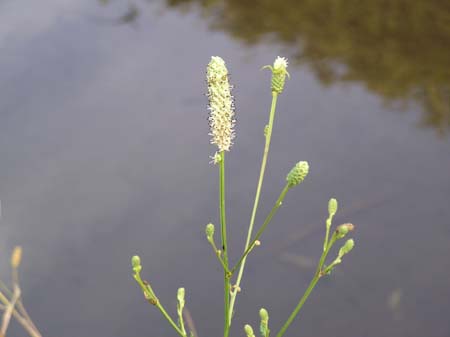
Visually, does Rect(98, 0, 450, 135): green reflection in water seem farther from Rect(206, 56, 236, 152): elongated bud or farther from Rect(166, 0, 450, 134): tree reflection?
Rect(206, 56, 236, 152): elongated bud

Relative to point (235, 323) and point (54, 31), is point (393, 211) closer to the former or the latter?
point (235, 323)

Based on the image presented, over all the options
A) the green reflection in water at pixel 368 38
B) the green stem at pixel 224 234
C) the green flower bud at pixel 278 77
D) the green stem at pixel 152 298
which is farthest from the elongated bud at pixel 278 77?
the green reflection in water at pixel 368 38

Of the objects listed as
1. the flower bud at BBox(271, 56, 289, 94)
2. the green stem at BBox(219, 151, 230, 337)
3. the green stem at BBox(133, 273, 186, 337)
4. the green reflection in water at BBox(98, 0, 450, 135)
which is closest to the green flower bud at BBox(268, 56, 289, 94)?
the flower bud at BBox(271, 56, 289, 94)

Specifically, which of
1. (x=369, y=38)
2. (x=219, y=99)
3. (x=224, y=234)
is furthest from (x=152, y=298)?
(x=369, y=38)

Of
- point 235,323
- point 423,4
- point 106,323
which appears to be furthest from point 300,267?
point 423,4

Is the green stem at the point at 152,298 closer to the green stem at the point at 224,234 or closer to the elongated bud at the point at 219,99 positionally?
the green stem at the point at 224,234

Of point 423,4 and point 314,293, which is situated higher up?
point 423,4

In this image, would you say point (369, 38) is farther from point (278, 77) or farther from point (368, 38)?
point (278, 77)
